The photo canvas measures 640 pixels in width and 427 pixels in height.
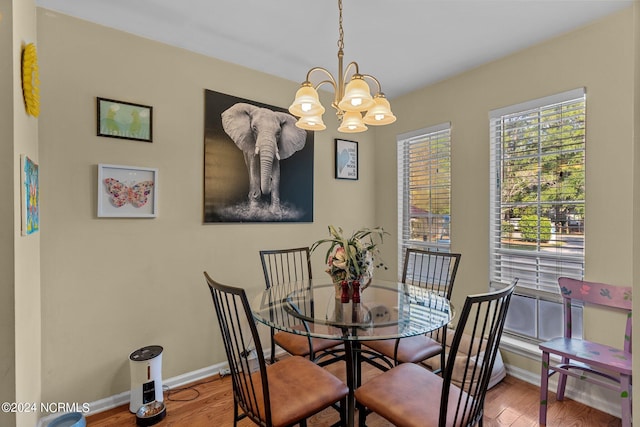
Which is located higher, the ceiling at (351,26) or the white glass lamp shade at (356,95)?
the ceiling at (351,26)

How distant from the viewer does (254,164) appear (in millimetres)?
2781

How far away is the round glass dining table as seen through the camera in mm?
1517

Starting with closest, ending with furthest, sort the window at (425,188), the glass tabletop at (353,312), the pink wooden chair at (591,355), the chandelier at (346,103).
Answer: the glass tabletop at (353,312), the chandelier at (346,103), the pink wooden chair at (591,355), the window at (425,188)

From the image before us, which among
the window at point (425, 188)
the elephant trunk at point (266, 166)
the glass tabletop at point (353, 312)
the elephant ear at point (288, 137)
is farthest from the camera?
the window at point (425, 188)

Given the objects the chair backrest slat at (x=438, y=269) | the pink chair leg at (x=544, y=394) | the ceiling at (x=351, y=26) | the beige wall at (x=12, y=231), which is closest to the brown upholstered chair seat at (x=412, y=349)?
the chair backrest slat at (x=438, y=269)

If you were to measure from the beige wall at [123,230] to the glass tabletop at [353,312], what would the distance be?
47cm

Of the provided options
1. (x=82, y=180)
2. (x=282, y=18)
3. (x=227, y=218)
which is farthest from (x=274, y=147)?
(x=82, y=180)

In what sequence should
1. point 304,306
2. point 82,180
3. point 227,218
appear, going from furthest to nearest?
point 227,218
point 82,180
point 304,306

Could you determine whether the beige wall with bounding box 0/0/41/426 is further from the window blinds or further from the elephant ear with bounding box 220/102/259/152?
the window blinds

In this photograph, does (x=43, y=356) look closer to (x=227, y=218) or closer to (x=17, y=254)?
(x=17, y=254)

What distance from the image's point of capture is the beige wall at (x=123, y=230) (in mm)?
1975

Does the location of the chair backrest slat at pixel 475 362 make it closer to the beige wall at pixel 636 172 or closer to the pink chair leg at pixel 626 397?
the beige wall at pixel 636 172

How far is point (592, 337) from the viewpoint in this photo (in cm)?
212

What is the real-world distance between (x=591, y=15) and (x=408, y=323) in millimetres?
2331
